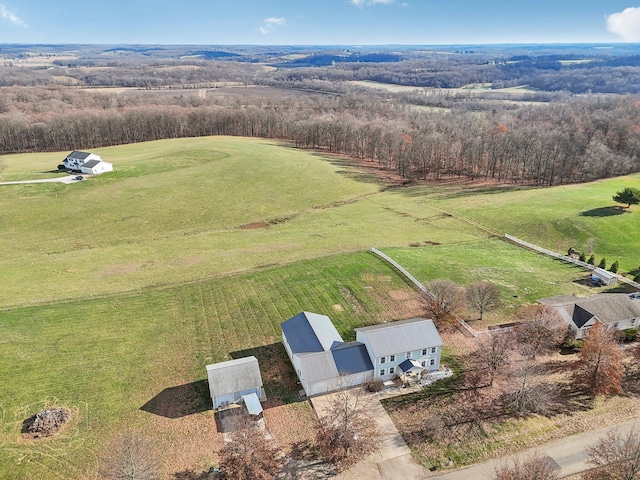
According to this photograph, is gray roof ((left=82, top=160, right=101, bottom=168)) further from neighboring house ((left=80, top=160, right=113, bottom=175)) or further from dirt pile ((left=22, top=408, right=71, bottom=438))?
dirt pile ((left=22, top=408, right=71, bottom=438))

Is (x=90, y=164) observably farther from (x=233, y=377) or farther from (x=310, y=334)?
(x=233, y=377)

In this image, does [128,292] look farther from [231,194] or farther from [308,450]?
[231,194]

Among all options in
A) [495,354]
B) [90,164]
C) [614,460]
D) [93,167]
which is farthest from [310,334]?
[90,164]

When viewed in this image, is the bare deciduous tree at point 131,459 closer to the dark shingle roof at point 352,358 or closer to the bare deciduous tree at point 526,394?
the dark shingle roof at point 352,358

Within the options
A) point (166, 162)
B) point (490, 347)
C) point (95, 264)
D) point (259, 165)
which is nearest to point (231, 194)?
point (259, 165)

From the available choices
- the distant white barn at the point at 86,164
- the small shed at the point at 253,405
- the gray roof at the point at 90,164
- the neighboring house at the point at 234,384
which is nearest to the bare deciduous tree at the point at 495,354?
the small shed at the point at 253,405
